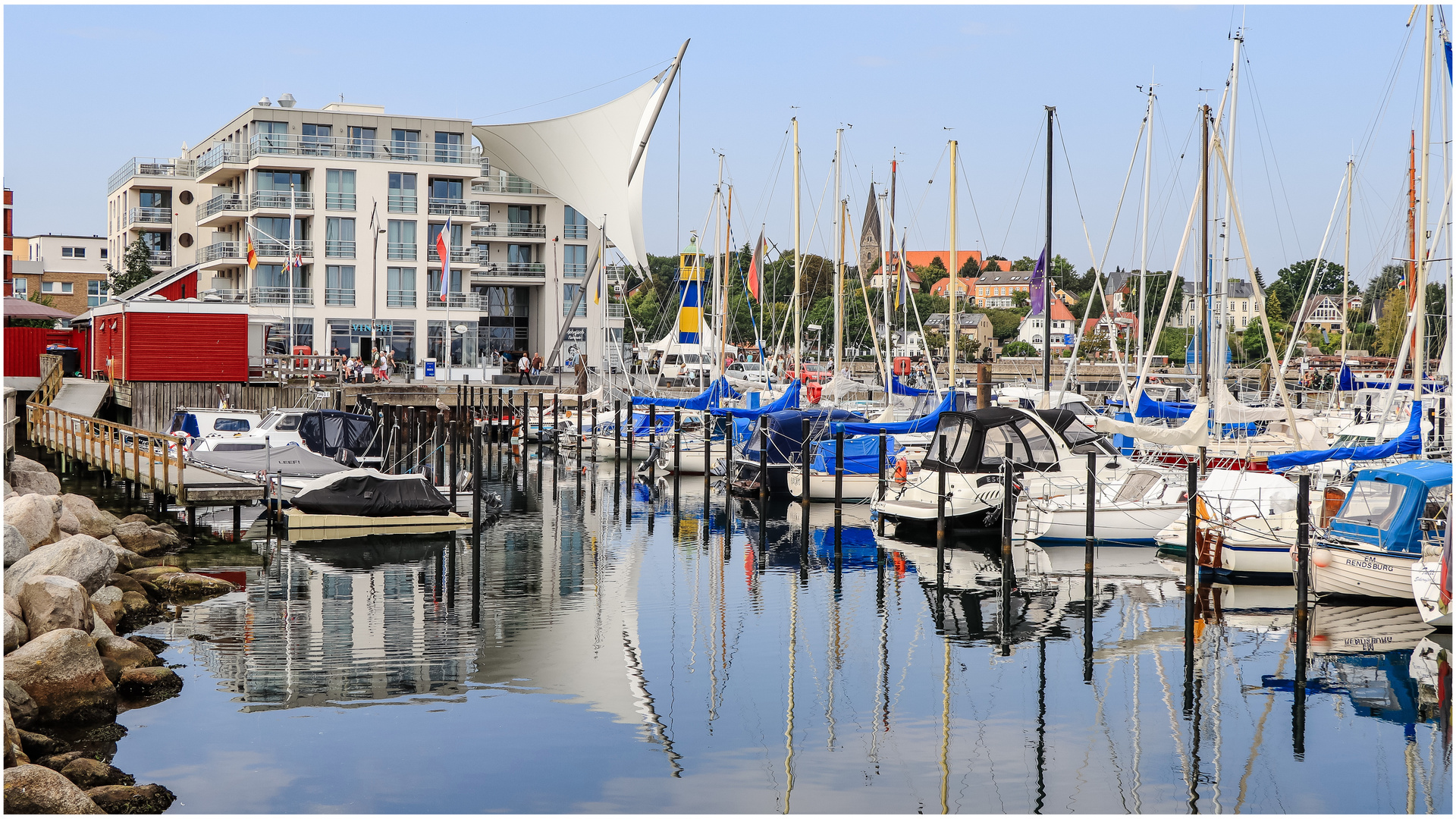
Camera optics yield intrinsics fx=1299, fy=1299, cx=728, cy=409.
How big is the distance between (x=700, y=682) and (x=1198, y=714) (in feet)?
21.0

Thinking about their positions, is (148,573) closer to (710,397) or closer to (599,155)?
(710,397)

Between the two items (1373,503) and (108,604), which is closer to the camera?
(108,604)

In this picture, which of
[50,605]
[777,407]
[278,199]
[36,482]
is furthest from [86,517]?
[278,199]

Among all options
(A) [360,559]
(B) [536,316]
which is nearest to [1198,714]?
(A) [360,559]

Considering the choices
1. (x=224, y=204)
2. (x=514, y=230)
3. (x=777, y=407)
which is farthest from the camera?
(x=514, y=230)

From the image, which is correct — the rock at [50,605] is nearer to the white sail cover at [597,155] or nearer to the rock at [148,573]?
the rock at [148,573]

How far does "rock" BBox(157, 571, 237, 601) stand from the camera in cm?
2223

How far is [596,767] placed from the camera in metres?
14.0

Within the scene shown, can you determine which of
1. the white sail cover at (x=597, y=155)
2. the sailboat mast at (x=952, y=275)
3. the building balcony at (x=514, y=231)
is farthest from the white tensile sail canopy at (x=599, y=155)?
the building balcony at (x=514, y=231)

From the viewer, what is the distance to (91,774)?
1272cm

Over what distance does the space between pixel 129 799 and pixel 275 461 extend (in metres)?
20.1

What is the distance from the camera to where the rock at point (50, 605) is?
640 inches

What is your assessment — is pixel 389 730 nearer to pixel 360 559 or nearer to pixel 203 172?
pixel 360 559

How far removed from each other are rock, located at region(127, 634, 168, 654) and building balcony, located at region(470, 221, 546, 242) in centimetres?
6182
